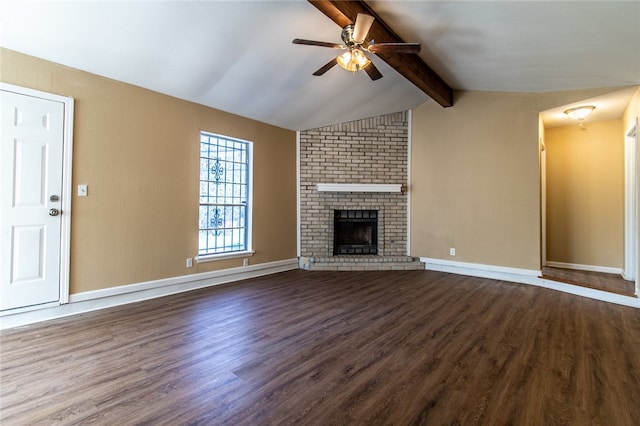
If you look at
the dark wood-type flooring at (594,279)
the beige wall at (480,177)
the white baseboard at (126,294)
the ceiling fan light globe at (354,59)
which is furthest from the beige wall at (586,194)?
the white baseboard at (126,294)

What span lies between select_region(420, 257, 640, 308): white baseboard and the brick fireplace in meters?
0.40

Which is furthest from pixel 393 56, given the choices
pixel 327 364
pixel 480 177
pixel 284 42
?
pixel 327 364

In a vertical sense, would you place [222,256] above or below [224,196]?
below

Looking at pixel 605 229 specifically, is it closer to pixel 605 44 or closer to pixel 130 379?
pixel 605 44

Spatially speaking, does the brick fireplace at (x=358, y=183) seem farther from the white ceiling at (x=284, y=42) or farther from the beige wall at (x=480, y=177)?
the white ceiling at (x=284, y=42)

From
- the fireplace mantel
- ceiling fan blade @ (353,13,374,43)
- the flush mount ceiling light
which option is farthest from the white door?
the flush mount ceiling light

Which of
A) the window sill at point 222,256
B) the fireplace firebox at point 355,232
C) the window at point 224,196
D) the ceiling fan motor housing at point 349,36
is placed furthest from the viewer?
the fireplace firebox at point 355,232

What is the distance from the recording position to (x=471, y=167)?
195 inches

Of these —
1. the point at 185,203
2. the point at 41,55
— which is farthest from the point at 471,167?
the point at 41,55

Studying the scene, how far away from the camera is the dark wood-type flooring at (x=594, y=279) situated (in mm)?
3756

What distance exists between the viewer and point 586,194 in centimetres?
495

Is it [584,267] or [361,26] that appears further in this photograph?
[584,267]

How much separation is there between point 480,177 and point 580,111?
1.54 m

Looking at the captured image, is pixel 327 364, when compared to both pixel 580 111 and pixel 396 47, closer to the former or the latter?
pixel 396 47
